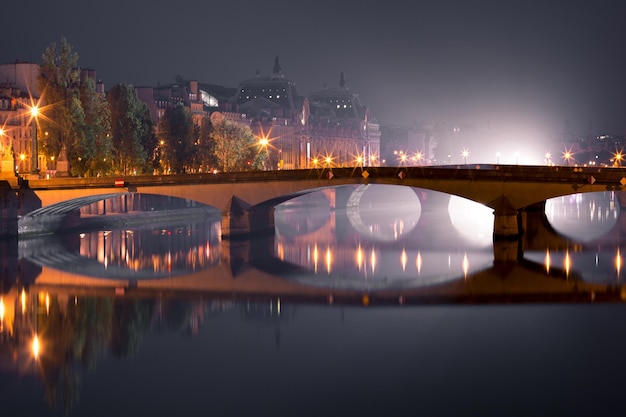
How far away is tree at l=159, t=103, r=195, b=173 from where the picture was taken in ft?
327

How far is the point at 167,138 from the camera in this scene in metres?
99.6

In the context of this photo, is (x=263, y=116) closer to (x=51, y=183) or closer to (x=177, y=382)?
(x=51, y=183)

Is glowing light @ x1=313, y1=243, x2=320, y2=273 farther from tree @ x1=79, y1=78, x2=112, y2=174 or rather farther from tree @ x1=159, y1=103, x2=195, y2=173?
tree @ x1=159, y1=103, x2=195, y2=173

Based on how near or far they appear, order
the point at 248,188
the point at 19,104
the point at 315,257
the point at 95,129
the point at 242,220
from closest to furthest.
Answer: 1. the point at 315,257
2. the point at 248,188
3. the point at 242,220
4. the point at 95,129
5. the point at 19,104

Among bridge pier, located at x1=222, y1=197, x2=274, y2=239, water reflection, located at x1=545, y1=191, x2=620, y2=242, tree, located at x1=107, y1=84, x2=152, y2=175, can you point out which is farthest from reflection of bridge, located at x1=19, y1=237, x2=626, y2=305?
tree, located at x1=107, y1=84, x2=152, y2=175

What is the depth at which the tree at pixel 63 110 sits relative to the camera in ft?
272

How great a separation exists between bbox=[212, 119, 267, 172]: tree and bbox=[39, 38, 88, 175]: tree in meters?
22.6

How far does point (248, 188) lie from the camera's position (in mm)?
75750

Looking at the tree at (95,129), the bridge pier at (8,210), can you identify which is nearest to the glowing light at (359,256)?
the bridge pier at (8,210)

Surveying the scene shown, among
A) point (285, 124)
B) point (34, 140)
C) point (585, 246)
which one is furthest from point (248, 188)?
point (285, 124)

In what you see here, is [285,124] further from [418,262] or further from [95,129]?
[418,262]

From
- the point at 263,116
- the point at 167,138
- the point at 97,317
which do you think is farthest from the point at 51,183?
the point at 263,116

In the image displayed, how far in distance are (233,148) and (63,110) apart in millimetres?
28416

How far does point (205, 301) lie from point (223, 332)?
755 centimetres
